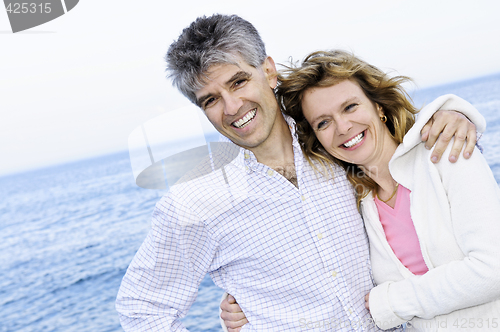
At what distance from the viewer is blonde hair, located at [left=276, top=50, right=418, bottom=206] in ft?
6.45

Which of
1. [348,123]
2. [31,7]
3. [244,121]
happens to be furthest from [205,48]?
[31,7]

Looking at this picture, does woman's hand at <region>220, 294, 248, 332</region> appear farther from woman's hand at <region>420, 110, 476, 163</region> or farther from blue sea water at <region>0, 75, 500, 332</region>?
blue sea water at <region>0, 75, 500, 332</region>

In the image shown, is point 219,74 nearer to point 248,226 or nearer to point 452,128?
point 248,226

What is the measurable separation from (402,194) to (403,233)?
0.18m

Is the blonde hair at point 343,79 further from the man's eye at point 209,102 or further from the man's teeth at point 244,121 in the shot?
the man's eye at point 209,102

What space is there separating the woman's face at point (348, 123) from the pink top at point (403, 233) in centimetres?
23

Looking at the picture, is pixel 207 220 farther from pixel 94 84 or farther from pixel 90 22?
pixel 94 84

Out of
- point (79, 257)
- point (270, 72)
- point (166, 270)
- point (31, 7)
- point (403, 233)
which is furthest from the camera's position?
point (79, 257)

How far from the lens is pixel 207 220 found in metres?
1.93

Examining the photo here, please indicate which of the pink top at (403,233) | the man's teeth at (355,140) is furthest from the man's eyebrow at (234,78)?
the pink top at (403,233)

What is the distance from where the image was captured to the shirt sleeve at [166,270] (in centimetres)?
193

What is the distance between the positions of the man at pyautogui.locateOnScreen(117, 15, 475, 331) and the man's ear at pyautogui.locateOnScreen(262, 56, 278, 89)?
0.18 feet

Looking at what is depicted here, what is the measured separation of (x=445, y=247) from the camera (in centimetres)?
167

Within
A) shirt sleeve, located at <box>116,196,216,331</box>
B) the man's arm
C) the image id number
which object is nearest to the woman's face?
the man's arm
